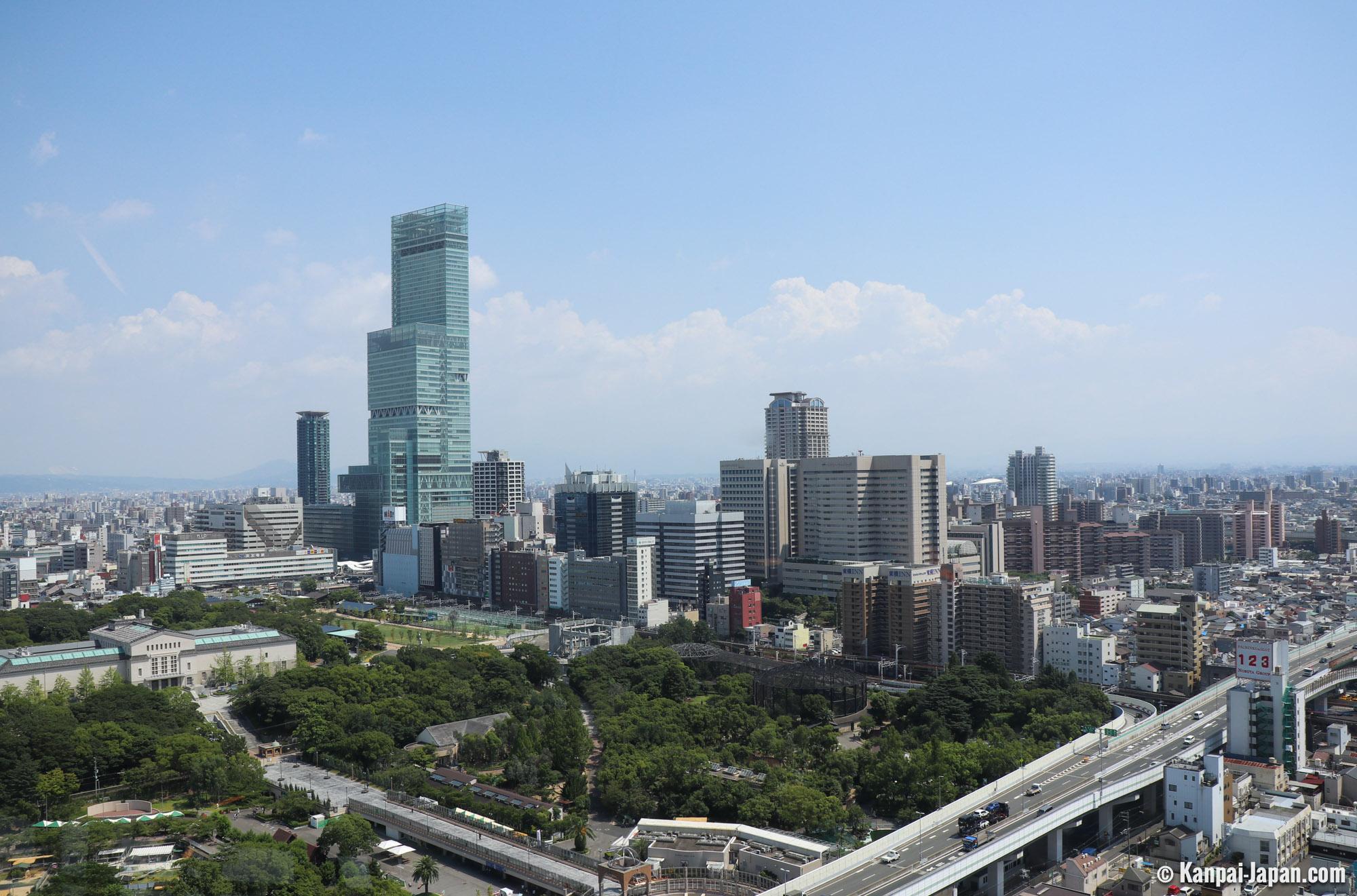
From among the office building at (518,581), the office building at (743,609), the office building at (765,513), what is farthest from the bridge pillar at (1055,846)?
the office building at (518,581)

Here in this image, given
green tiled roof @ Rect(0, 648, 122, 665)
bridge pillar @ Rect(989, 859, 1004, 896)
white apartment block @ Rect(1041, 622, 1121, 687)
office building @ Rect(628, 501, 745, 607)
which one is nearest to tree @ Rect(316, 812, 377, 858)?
bridge pillar @ Rect(989, 859, 1004, 896)

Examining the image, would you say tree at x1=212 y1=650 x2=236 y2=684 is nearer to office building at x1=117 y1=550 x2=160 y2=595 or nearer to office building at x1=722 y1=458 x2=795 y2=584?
office building at x1=722 y1=458 x2=795 y2=584

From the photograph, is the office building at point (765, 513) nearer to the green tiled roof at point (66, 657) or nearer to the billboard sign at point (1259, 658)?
the billboard sign at point (1259, 658)

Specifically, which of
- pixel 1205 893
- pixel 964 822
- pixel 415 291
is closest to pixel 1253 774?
pixel 1205 893

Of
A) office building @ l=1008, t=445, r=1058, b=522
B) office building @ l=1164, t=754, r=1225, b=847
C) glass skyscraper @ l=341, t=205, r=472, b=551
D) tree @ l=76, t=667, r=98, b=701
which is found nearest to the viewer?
office building @ l=1164, t=754, r=1225, b=847

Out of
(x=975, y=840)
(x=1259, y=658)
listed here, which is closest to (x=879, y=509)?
(x=1259, y=658)

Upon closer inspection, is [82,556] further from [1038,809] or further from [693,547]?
[1038,809]
